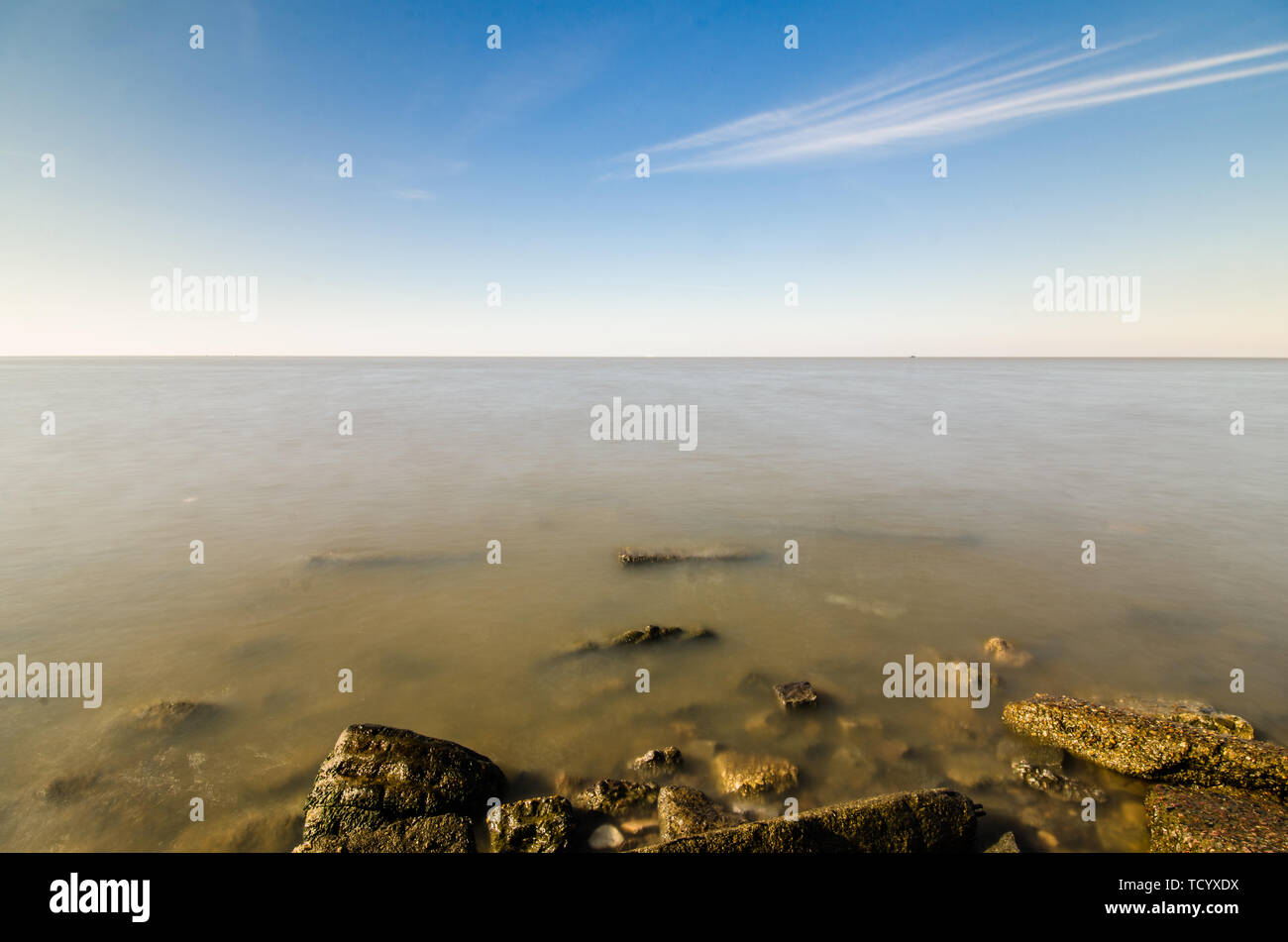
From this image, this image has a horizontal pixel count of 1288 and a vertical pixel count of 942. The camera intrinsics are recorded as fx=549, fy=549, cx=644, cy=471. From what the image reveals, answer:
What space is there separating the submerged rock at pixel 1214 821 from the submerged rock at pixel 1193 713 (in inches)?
47.7

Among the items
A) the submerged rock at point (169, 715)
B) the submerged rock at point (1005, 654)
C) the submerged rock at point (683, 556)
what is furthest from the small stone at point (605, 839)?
the submerged rock at point (683, 556)

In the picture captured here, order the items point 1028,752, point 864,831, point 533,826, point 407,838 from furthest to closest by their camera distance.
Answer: point 1028,752, point 533,826, point 864,831, point 407,838

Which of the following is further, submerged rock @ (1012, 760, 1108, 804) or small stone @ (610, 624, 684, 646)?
small stone @ (610, 624, 684, 646)

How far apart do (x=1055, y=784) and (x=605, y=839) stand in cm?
586

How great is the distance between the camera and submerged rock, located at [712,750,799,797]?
7098 millimetres

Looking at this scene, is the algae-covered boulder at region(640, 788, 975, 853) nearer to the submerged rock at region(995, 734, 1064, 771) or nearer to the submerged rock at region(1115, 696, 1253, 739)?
the submerged rock at region(995, 734, 1064, 771)

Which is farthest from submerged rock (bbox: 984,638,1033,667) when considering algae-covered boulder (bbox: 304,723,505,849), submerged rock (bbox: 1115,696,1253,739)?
algae-covered boulder (bbox: 304,723,505,849)

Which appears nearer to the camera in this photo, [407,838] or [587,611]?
[407,838]

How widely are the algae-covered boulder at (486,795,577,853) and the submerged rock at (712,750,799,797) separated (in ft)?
7.09

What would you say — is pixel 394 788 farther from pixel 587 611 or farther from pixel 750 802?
pixel 587 611

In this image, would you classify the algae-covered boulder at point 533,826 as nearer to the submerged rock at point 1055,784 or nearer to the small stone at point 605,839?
the small stone at point 605,839

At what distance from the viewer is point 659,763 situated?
295 inches

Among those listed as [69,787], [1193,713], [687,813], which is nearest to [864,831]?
[687,813]
